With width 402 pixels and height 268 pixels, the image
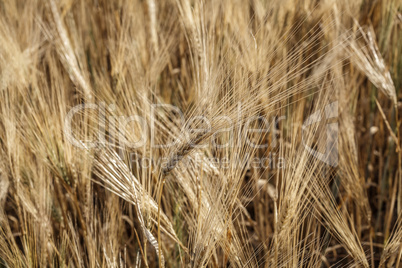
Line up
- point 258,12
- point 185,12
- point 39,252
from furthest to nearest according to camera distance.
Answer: point 258,12 → point 185,12 → point 39,252

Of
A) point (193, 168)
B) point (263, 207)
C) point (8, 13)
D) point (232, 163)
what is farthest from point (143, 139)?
point (8, 13)

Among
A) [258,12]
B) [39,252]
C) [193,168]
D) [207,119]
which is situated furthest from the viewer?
[258,12]

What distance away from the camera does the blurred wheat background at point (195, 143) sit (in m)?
0.88

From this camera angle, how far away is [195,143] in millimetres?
819

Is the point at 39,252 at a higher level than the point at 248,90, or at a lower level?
lower

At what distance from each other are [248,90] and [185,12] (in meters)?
0.53

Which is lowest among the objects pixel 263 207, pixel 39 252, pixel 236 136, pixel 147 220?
pixel 263 207

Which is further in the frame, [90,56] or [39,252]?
[90,56]

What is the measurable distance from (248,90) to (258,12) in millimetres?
640

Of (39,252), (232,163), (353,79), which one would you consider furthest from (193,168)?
(353,79)

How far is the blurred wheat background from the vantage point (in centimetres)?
88

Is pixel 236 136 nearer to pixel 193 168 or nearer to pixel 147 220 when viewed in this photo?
pixel 193 168

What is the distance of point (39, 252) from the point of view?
1071mm

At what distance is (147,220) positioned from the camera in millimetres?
839
